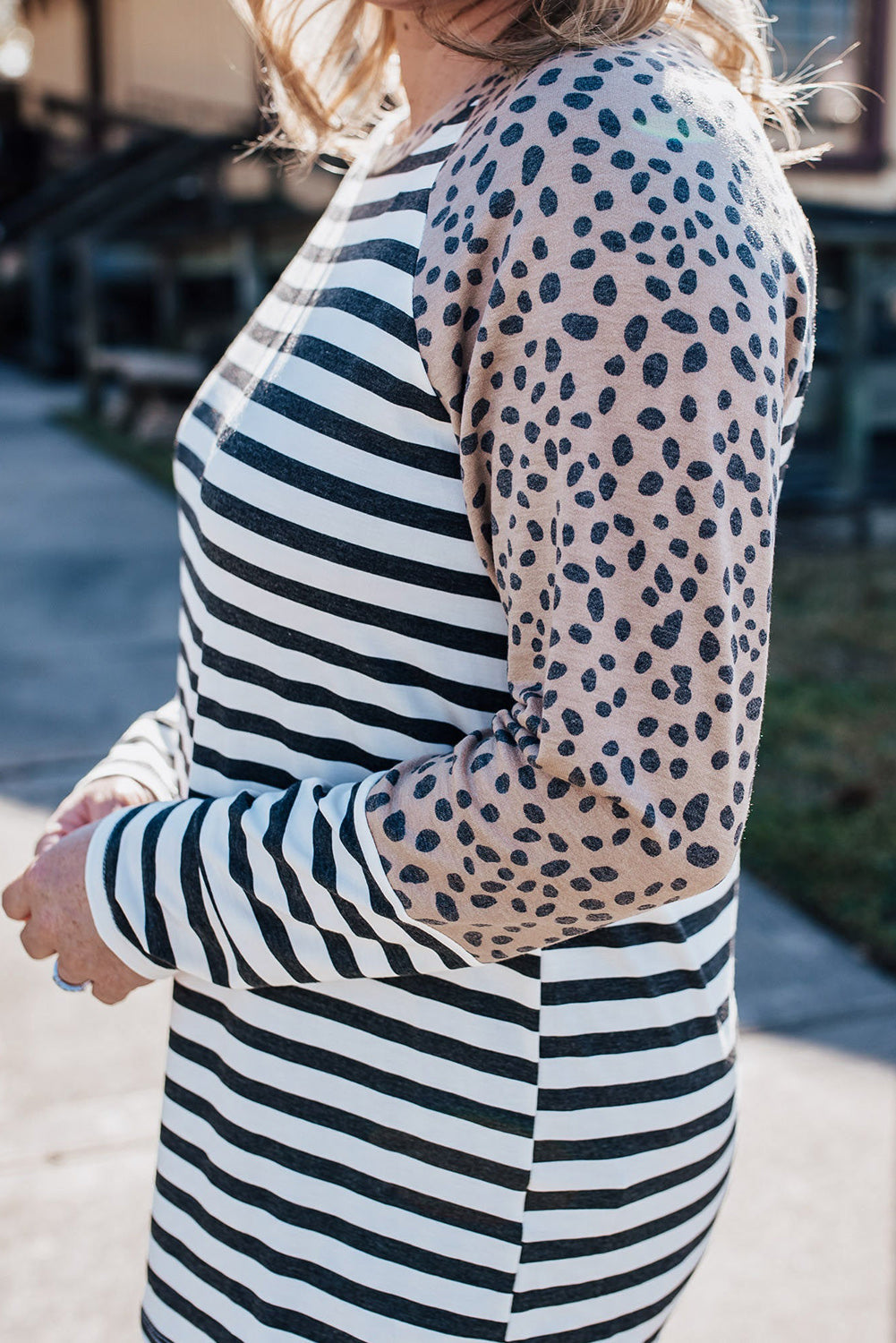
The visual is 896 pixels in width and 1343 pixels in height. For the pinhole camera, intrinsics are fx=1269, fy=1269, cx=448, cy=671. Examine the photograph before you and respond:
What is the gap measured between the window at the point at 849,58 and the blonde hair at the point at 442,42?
850 cm

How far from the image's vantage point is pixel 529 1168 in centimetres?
97

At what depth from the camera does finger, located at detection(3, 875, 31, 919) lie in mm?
1062

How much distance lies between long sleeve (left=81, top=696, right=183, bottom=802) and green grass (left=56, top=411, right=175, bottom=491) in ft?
24.7

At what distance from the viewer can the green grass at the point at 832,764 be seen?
3.47 meters

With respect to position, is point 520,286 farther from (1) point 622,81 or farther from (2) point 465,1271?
(2) point 465,1271

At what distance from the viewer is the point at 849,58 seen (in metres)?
9.18

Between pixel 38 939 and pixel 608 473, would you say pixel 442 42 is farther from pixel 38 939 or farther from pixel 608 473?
pixel 38 939

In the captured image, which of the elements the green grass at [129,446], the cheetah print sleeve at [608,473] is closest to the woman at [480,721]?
the cheetah print sleeve at [608,473]

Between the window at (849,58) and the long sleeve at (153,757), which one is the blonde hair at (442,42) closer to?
the long sleeve at (153,757)

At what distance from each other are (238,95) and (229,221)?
570 centimetres

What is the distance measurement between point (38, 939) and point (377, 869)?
0.34 metres

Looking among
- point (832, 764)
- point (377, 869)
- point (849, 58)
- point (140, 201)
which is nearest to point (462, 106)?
point (377, 869)

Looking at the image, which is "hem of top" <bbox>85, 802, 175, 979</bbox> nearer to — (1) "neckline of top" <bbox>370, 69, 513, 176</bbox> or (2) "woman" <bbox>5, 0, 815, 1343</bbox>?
(2) "woman" <bbox>5, 0, 815, 1343</bbox>

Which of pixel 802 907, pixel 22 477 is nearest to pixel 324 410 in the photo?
pixel 802 907
